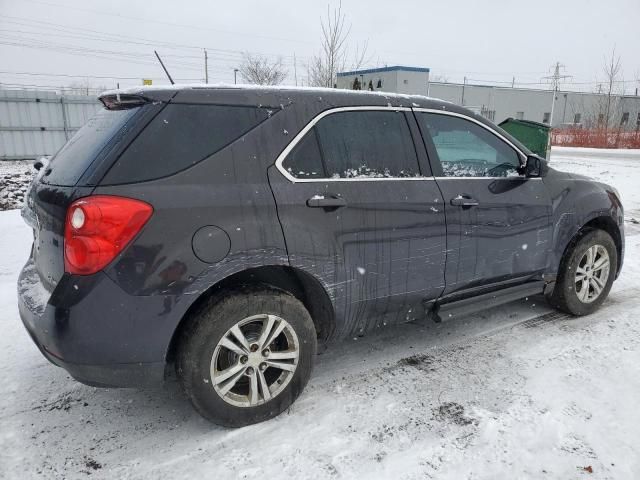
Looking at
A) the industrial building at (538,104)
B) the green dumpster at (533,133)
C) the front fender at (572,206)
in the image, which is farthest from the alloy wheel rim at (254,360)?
the industrial building at (538,104)

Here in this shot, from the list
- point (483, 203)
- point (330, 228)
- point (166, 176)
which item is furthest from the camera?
point (483, 203)

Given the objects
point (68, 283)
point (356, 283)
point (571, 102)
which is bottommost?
point (356, 283)

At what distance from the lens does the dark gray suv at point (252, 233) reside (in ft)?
7.31

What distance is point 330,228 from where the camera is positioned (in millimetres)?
2707

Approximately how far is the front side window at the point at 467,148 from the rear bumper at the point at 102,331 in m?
2.08

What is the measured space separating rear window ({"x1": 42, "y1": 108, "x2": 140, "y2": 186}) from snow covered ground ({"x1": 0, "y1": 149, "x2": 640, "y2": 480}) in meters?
1.37

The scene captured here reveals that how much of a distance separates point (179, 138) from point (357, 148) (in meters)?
1.07

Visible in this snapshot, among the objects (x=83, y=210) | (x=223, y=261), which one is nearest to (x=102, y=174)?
(x=83, y=210)

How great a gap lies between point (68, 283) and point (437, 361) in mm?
2415

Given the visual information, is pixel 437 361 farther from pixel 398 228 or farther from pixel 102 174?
pixel 102 174


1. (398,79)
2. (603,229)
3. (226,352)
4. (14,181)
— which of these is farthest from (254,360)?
(398,79)

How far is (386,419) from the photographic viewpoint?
273 centimetres

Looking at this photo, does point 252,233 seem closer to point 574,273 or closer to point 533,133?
point 574,273

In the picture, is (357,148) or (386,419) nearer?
(386,419)
